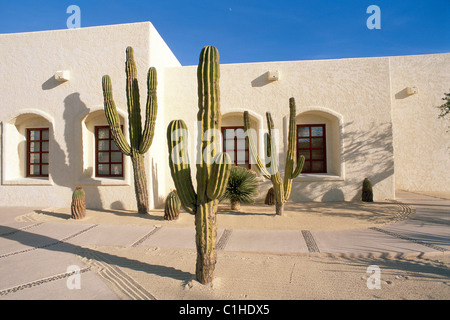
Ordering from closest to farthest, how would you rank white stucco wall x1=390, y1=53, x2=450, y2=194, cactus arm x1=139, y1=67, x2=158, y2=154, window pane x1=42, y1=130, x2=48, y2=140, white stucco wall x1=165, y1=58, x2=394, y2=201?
cactus arm x1=139, y1=67, x2=158, y2=154 < white stucco wall x1=165, y1=58, x2=394, y2=201 < window pane x1=42, y1=130, x2=48, y2=140 < white stucco wall x1=390, y1=53, x2=450, y2=194

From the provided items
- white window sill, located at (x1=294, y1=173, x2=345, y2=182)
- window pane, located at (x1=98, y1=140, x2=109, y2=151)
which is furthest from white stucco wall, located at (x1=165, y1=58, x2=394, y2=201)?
window pane, located at (x1=98, y1=140, x2=109, y2=151)

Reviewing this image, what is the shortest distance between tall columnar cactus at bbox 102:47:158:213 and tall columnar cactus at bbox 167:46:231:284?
3.54 metres

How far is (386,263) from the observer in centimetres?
360

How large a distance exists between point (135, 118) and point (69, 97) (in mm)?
3003

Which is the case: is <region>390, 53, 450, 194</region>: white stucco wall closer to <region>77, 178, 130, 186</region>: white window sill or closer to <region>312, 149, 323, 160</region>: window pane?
<region>312, 149, 323, 160</region>: window pane

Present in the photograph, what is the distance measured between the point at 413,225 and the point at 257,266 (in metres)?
3.79

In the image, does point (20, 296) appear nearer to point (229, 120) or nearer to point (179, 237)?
point (179, 237)

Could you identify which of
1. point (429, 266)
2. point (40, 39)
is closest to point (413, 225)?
point (429, 266)

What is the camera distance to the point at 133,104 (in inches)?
254

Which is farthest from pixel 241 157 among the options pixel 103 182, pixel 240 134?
pixel 103 182

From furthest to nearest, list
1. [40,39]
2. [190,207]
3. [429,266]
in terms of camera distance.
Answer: [40,39], [429,266], [190,207]

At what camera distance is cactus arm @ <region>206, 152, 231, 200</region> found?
9.28 ft

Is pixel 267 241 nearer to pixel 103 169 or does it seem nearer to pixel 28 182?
pixel 103 169
